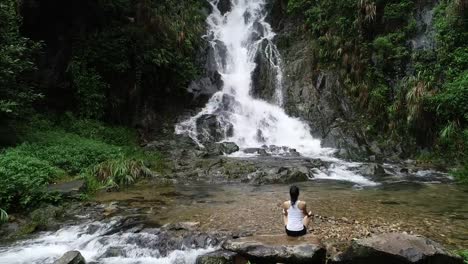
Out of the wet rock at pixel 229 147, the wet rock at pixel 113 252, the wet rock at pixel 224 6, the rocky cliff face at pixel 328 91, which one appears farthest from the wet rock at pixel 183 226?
the wet rock at pixel 224 6

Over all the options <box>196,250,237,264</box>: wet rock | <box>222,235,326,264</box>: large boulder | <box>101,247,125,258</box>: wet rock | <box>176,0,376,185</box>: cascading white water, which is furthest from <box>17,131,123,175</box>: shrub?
<box>222,235,326,264</box>: large boulder

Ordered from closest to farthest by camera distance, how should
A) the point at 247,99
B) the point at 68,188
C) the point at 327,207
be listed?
the point at 327,207 < the point at 68,188 < the point at 247,99

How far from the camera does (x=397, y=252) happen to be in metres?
5.30

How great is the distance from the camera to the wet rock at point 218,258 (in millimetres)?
6367

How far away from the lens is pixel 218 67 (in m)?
24.0

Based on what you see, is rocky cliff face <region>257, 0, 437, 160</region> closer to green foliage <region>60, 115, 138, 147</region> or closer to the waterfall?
the waterfall

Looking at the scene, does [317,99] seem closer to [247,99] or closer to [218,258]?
[247,99]

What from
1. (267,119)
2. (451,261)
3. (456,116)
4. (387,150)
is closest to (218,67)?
(267,119)

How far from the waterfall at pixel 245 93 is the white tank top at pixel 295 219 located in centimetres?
1130

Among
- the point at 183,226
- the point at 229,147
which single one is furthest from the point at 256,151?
the point at 183,226

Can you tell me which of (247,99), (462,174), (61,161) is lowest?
(462,174)

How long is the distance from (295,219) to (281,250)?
802 mm

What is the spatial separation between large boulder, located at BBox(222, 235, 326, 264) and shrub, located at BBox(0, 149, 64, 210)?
16.9 feet

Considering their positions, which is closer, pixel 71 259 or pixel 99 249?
pixel 71 259
